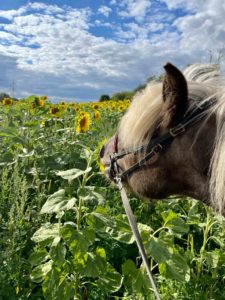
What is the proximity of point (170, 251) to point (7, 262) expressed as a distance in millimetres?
951

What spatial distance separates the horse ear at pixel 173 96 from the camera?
1889mm

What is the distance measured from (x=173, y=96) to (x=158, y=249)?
1.04 meters

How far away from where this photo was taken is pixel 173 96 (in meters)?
1.99

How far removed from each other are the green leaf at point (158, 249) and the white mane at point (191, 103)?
0.62 metres

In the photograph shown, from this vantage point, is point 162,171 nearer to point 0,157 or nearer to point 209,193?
point 209,193

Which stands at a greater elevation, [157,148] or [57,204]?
[157,148]

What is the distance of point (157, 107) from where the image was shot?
2076 mm

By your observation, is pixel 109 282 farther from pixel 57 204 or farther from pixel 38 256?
pixel 57 204

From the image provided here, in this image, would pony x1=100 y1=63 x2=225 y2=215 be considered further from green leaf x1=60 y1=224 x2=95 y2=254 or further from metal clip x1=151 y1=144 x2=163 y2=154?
green leaf x1=60 y1=224 x2=95 y2=254

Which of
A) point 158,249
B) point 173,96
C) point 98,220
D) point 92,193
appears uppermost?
point 173,96

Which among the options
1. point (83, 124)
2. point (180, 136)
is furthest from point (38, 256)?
point (83, 124)

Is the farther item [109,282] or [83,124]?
[83,124]

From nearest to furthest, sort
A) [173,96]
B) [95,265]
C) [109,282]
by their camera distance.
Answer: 1. [173,96]
2. [95,265]
3. [109,282]

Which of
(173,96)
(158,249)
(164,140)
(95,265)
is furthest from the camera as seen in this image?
(95,265)
